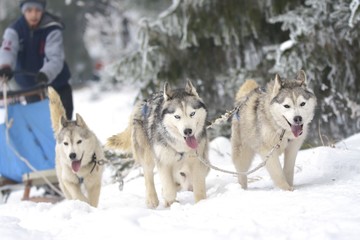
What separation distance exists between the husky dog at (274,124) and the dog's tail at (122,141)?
1175mm

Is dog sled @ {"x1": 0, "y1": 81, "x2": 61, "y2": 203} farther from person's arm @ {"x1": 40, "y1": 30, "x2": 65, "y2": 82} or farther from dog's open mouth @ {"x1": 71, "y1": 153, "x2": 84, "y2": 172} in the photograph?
dog's open mouth @ {"x1": 71, "y1": 153, "x2": 84, "y2": 172}

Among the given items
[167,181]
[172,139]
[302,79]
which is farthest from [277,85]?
[167,181]

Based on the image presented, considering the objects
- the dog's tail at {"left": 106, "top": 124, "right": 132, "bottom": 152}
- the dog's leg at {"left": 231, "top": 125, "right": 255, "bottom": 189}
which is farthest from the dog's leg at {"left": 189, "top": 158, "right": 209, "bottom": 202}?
the dog's tail at {"left": 106, "top": 124, "right": 132, "bottom": 152}

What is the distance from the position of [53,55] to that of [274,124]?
3576 millimetres

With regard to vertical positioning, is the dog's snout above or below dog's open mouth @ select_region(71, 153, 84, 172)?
above

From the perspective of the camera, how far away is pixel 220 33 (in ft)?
26.4

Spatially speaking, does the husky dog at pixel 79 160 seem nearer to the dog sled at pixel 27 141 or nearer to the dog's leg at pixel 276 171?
the dog sled at pixel 27 141

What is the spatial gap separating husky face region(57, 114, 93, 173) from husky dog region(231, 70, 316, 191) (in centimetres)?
151

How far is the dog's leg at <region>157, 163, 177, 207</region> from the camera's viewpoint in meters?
5.01

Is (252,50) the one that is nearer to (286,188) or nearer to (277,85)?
(277,85)

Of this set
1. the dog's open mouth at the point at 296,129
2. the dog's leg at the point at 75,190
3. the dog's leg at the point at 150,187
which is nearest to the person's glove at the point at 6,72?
the dog's leg at the point at 75,190

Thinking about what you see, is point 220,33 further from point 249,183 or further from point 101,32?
point 101,32

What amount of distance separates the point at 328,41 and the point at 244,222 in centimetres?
433

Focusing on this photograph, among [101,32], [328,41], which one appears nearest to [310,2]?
[328,41]
